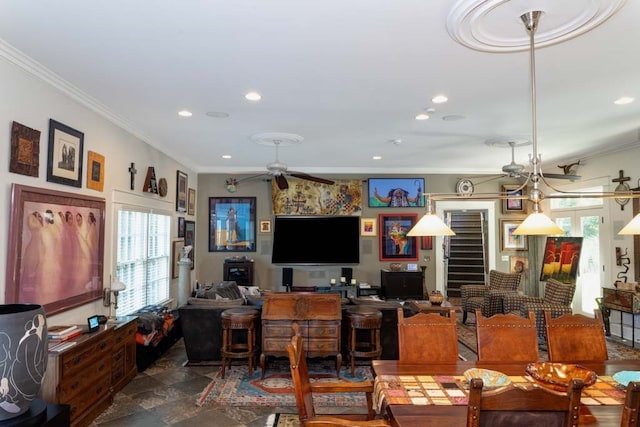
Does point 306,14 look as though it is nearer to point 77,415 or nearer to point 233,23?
point 233,23

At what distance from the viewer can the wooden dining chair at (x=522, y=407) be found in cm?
137

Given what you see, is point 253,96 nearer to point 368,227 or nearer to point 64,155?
point 64,155

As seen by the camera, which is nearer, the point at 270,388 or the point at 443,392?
the point at 443,392

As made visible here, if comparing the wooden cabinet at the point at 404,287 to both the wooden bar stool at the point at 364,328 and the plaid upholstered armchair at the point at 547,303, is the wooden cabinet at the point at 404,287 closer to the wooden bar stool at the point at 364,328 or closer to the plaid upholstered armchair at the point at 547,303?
the plaid upholstered armchair at the point at 547,303

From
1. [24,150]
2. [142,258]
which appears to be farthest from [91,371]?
[142,258]

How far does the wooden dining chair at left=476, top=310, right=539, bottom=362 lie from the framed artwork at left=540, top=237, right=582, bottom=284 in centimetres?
490

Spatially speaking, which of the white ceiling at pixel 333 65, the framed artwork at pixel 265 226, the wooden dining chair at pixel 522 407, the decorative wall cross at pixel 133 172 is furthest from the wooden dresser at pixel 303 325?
the framed artwork at pixel 265 226

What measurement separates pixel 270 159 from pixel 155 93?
3513mm

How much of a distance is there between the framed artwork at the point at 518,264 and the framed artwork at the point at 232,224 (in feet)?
17.5

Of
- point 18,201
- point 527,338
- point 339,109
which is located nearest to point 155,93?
point 18,201

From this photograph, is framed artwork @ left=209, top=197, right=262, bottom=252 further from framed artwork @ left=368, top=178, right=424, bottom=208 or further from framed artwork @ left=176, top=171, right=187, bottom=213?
framed artwork @ left=368, top=178, right=424, bottom=208

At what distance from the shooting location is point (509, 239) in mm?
8078

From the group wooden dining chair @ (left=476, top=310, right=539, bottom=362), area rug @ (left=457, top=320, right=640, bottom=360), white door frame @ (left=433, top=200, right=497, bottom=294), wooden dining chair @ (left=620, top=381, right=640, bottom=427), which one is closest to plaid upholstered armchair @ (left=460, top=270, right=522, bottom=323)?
area rug @ (left=457, top=320, right=640, bottom=360)

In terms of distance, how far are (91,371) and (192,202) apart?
4.69 metres
